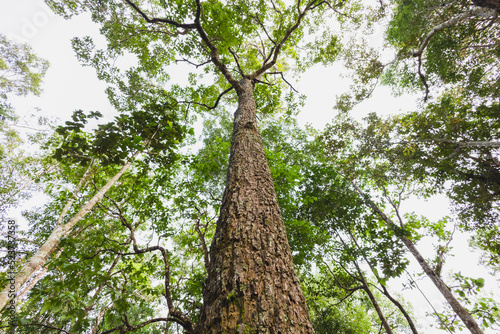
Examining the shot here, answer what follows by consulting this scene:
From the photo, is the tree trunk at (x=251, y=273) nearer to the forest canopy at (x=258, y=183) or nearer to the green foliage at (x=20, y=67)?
the forest canopy at (x=258, y=183)

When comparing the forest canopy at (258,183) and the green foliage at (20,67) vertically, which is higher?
the green foliage at (20,67)

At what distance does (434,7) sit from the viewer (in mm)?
5949

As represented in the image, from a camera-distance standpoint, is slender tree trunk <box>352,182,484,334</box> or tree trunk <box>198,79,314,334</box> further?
slender tree trunk <box>352,182,484,334</box>

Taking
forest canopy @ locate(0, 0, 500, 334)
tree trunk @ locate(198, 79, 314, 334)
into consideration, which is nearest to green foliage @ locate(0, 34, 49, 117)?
forest canopy @ locate(0, 0, 500, 334)

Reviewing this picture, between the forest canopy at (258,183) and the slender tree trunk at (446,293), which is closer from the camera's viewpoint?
the forest canopy at (258,183)

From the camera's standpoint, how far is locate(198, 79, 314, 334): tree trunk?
981 millimetres

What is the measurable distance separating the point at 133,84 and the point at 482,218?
639 inches

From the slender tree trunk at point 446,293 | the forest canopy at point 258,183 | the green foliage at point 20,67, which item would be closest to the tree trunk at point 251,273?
the forest canopy at point 258,183

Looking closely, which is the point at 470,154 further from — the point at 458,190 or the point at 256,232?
the point at 256,232

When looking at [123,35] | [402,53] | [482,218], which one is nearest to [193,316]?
[123,35]

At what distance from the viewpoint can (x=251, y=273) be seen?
1.19 m

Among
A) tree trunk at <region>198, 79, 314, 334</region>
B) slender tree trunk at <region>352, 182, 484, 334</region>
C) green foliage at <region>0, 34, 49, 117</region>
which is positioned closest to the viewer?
tree trunk at <region>198, 79, 314, 334</region>

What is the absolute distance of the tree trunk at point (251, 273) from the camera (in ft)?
3.22

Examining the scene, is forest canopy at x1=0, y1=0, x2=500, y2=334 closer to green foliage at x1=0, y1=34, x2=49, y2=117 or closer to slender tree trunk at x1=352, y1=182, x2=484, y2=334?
slender tree trunk at x1=352, y1=182, x2=484, y2=334
